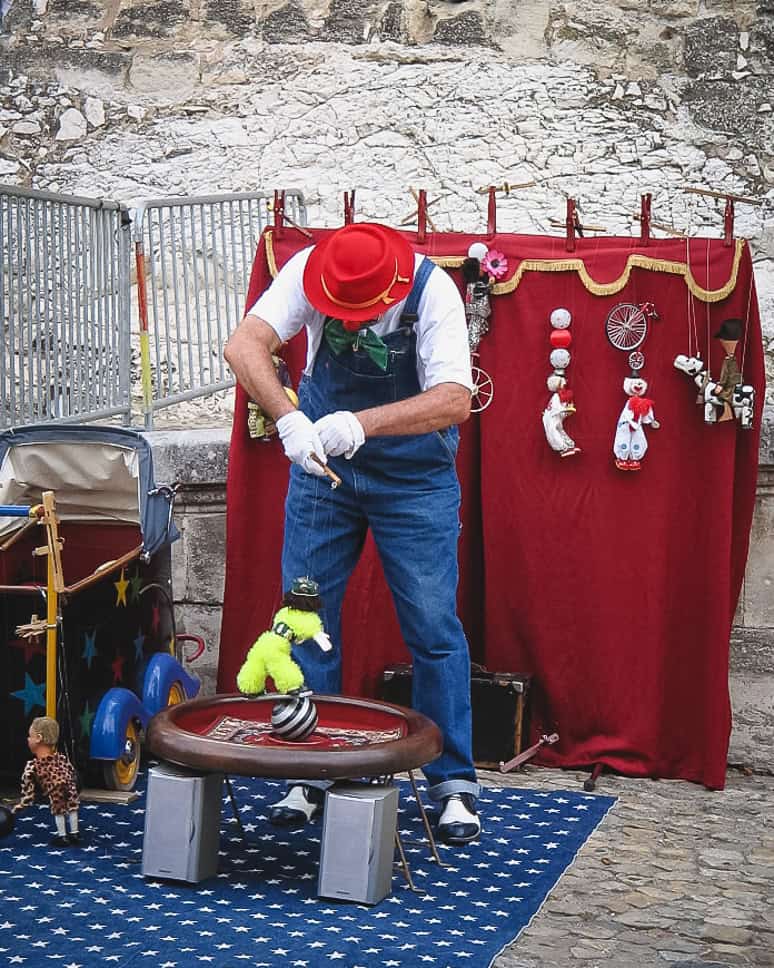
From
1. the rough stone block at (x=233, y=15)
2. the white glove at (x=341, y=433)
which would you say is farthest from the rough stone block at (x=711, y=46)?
the white glove at (x=341, y=433)

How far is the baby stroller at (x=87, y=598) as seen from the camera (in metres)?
4.25

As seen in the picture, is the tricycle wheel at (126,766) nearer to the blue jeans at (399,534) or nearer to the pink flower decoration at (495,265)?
the blue jeans at (399,534)

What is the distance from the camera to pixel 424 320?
13.1ft

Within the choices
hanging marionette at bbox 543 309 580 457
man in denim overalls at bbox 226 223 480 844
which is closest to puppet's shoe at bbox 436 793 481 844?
man in denim overalls at bbox 226 223 480 844

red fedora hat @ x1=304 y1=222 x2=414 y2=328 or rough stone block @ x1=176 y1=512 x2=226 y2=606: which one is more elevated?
red fedora hat @ x1=304 y1=222 x2=414 y2=328

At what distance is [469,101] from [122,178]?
2053 mm

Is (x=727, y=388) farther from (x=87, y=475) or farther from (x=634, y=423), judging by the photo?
(x=87, y=475)

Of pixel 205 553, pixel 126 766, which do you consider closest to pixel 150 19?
pixel 205 553

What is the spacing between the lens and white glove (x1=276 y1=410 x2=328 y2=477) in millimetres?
3760

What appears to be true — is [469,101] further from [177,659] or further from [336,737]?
[336,737]

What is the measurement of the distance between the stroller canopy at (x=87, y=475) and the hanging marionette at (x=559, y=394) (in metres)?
1.31

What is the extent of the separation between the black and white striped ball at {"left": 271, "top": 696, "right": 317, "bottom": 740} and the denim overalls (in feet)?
1.81

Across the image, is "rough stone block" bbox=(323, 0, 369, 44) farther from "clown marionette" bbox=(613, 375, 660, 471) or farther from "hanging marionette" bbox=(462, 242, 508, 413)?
"clown marionette" bbox=(613, 375, 660, 471)

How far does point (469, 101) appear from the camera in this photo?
8016 millimetres
